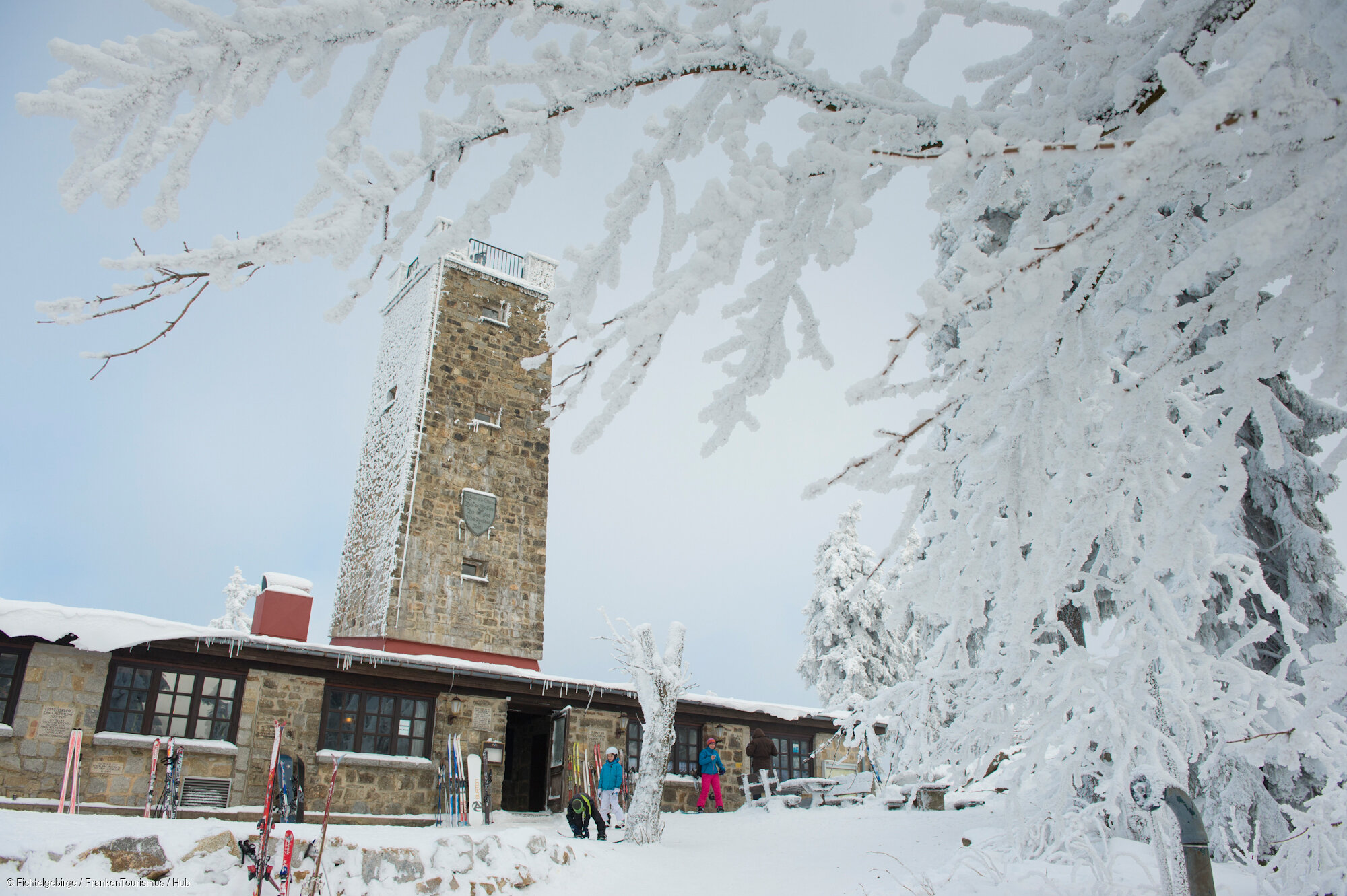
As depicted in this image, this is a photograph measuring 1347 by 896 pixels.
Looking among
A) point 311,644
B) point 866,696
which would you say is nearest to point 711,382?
point 311,644

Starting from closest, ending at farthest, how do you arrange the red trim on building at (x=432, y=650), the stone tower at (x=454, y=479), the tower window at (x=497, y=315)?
the red trim on building at (x=432, y=650) < the stone tower at (x=454, y=479) < the tower window at (x=497, y=315)

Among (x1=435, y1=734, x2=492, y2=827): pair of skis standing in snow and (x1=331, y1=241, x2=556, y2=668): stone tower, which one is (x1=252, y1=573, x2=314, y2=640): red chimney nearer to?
(x1=331, y1=241, x2=556, y2=668): stone tower

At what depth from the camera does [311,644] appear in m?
10.5

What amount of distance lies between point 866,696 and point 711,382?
2053cm

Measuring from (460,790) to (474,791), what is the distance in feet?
0.67

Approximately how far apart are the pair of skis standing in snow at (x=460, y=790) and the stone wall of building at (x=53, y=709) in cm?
418

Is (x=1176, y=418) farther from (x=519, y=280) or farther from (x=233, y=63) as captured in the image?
(x=519, y=280)

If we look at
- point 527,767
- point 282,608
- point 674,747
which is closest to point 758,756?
point 674,747

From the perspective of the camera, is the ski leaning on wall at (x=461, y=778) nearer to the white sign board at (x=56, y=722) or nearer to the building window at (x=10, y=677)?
the white sign board at (x=56, y=722)

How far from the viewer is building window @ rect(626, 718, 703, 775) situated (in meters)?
13.7

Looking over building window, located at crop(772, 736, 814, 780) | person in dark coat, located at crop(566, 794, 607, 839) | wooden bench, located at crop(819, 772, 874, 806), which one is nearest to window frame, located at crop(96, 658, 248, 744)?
person in dark coat, located at crop(566, 794, 607, 839)

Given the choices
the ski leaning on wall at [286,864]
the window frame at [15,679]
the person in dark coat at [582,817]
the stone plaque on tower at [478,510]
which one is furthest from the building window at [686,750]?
the window frame at [15,679]

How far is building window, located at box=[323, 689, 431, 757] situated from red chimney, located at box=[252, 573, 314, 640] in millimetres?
1694

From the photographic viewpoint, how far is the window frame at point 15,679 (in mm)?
8812
